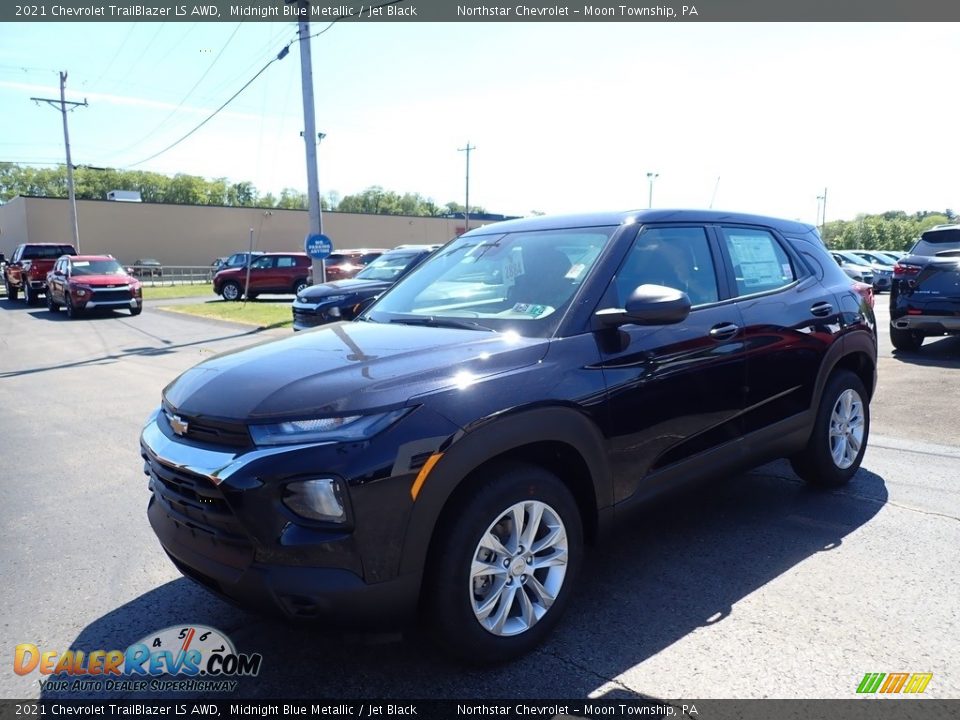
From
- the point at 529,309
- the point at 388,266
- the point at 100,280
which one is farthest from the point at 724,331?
the point at 100,280

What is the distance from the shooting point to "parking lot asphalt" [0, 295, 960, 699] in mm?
2678

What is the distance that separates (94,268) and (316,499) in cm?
2069

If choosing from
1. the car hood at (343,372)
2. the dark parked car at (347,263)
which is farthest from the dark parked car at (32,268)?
the car hood at (343,372)

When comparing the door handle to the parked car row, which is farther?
the parked car row

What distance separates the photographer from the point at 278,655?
9.41ft

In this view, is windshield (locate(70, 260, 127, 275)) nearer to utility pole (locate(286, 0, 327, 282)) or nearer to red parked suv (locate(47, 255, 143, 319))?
red parked suv (locate(47, 255, 143, 319))

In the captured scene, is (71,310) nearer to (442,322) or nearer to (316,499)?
(442,322)

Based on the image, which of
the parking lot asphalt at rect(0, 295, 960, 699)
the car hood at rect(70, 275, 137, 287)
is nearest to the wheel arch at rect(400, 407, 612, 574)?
the parking lot asphalt at rect(0, 295, 960, 699)

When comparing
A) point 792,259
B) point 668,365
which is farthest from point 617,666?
point 792,259

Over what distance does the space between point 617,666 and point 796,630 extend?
847 millimetres

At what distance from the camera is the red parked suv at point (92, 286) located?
741 inches

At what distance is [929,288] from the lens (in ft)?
31.9

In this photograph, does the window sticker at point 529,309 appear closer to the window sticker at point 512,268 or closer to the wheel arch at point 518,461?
the window sticker at point 512,268

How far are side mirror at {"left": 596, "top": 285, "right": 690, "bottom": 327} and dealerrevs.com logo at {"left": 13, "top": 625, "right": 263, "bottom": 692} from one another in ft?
6.87
